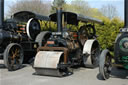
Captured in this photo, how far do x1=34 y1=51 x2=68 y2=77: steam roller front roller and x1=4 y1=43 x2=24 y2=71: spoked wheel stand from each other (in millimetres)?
1391

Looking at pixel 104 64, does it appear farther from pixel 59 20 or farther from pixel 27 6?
pixel 27 6

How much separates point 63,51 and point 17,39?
103 inches

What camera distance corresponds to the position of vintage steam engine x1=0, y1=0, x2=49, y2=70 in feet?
21.2

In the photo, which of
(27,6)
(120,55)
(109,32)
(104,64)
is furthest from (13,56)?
(27,6)

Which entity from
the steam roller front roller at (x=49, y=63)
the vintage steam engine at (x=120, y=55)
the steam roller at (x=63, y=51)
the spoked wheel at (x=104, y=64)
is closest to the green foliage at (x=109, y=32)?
the steam roller at (x=63, y=51)

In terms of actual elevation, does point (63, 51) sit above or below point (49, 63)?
above

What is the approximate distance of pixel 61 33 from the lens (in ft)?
18.9

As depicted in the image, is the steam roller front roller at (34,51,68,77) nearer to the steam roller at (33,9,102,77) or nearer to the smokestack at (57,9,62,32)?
the steam roller at (33,9,102,77)

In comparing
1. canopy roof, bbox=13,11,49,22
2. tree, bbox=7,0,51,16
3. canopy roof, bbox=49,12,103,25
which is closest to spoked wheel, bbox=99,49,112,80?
canopy roof, bbox=49,12,103,25

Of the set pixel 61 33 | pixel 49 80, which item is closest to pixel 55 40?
pixel 61 33

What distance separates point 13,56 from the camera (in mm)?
6555

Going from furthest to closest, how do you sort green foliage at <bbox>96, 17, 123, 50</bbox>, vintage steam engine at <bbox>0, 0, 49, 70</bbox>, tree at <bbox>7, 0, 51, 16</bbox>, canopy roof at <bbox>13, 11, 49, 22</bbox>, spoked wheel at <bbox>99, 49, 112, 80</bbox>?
tree at <bbox>7, 0, 51, 16</bbox> → green foliage at <bbox>96, 17, 123, 50</bbox> → canopy roof at <bbox>13, 11, 49, 22</bbox> → vintage steam engine at <bbox>0, 0, 49, 70</bbox> → spoked wheel at <bbox>99, 49, 112, 80</bbox>

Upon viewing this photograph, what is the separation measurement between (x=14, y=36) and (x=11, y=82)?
8.80 feet

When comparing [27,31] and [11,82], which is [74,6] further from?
[11,82]
